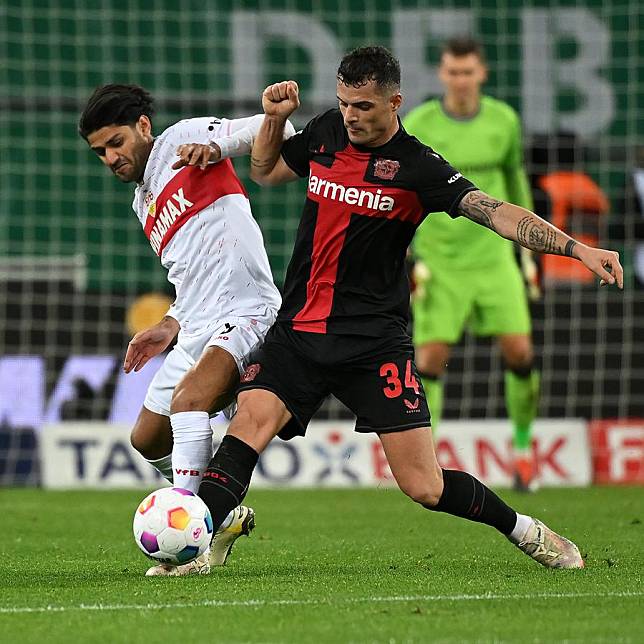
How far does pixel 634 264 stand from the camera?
1322 centimetres

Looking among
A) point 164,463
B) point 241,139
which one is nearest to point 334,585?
point 164,463

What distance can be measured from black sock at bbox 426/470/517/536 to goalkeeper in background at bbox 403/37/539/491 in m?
3.98

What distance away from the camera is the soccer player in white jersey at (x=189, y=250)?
5.94 m

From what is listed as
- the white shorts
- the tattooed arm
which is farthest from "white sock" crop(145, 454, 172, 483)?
the tattooed arm

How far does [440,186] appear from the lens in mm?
5570

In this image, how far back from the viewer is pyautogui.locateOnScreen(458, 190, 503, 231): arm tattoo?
543 centimetres

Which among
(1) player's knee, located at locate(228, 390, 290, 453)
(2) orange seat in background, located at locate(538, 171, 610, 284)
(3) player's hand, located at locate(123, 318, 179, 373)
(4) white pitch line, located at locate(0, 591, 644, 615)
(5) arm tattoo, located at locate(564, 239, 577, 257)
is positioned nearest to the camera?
(4) white pitch line, located at locate(0, 591, 644, 615)

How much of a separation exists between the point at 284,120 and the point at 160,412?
49.4 inches

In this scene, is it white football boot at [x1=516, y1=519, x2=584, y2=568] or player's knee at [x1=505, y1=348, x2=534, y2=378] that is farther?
player's knee at [x1=505, y1=348, x2=534, y2=378]

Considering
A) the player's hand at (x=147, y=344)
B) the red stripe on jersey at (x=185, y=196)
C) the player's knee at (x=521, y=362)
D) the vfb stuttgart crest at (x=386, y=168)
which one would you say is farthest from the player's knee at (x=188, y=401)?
the player's knee at (x=521, y=362)

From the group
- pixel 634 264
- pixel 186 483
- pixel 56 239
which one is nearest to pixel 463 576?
pixel 186 483

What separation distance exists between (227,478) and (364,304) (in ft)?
2.88

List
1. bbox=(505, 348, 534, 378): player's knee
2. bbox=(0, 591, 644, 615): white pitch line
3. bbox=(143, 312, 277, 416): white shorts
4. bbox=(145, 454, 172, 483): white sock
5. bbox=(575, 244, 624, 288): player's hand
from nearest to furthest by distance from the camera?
bbox=(0, 591, 644, 615): white pitch line → bbox=(575, 244, 624, 288): player's hand → bbox=(143, 312, 277, 416): white shorts → bbox=(145, 454, 172, 483): white sock → bbox=(505, 348, 534, 378): player's knee

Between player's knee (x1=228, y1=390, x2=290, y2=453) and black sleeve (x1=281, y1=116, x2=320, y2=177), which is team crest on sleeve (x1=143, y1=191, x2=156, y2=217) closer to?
black sleeve (x1=281, y1=116, x2=320, y2=177)
